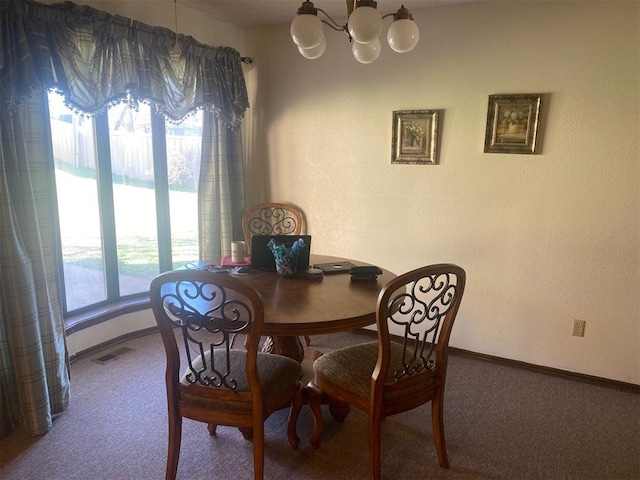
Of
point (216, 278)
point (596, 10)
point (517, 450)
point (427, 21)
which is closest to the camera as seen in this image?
point (216, 278)

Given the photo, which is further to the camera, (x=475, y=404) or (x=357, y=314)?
(x=475, y=404)

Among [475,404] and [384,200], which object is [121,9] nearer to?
[384,200]

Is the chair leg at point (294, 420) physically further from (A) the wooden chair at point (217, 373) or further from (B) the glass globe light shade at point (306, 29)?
(B) the glass globe light shade at point (306, 29)

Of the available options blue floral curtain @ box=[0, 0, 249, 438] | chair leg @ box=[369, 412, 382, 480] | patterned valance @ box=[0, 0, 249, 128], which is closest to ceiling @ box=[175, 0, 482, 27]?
patterned valance @ box=[0, 0, 249, 128]

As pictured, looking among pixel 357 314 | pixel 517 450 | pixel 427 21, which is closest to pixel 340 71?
pixel 427 21

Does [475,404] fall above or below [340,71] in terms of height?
below

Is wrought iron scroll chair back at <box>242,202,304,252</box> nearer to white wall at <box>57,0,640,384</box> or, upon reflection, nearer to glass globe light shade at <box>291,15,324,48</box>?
white wall at <box>57,0,640,384</box>

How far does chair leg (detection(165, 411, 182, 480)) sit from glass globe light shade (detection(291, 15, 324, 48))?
1.58 metres

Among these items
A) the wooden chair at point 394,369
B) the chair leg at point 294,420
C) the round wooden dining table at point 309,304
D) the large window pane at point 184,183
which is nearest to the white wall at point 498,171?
the large window pane at point 184,183

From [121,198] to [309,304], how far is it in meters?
1.90

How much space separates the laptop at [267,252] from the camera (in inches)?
91.3

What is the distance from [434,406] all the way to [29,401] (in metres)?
1.87

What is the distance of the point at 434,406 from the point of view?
6.34 feet

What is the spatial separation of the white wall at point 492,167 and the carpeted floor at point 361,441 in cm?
45
